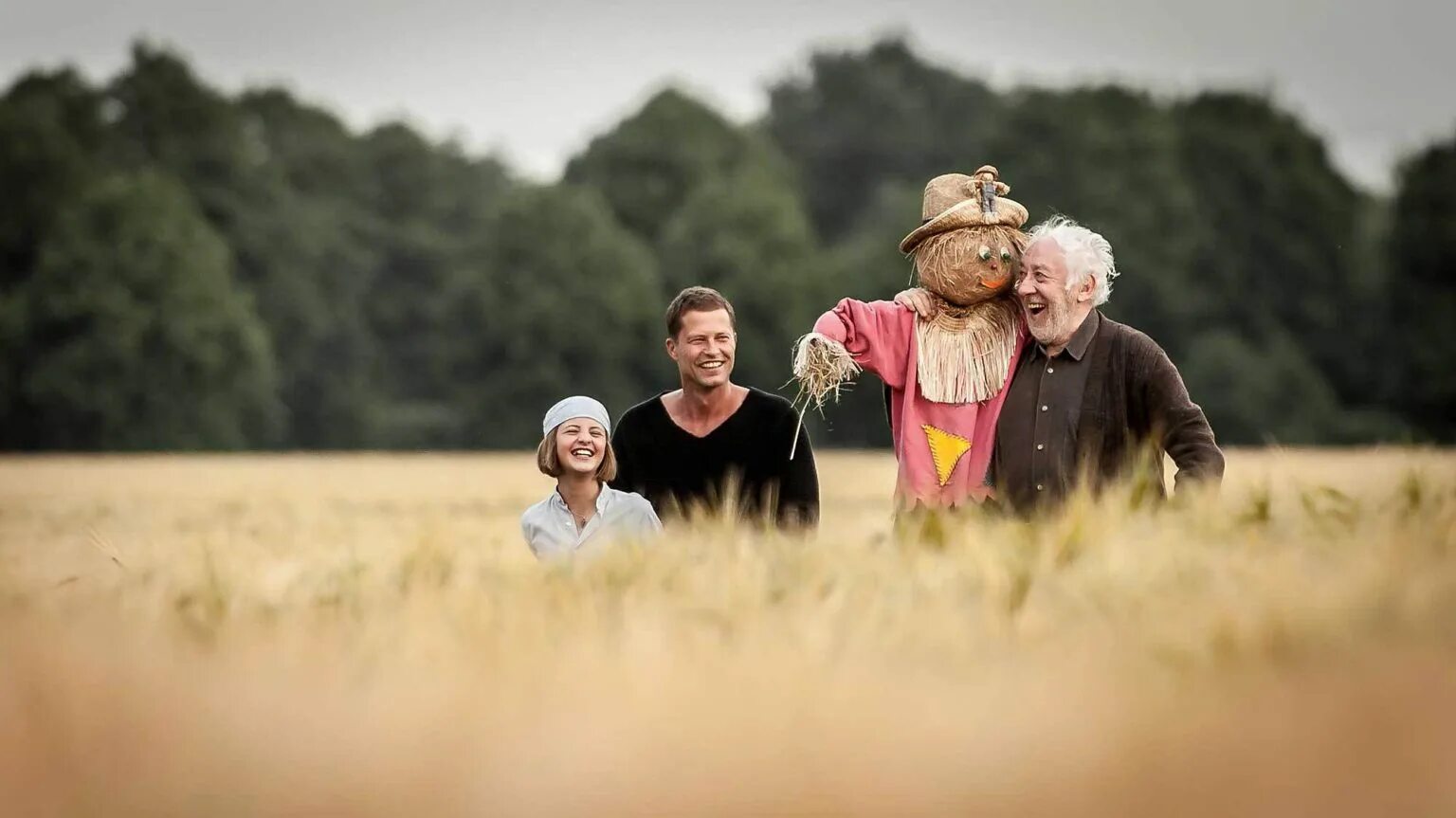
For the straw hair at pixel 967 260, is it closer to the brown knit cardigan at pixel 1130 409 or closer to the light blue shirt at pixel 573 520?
the brown knit cardigan at pixel 1130 409

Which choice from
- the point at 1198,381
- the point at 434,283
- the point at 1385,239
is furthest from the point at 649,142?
the point at 1385,239

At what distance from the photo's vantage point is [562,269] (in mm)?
38094

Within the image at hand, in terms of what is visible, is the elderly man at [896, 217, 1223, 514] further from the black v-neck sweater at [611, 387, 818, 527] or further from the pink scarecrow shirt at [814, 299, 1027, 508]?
the black v-neck sweater at [611, 387, 818, 527]

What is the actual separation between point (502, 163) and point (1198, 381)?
957 inches

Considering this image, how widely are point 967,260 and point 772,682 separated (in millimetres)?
3146

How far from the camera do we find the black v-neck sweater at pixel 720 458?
535 cm

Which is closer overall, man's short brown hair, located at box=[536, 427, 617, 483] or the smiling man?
man's short brown hair, located at box=[536, 427, 617, 483]

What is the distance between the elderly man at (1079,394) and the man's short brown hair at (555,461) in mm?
1143

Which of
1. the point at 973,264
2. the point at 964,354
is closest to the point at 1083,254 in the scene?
the point at 973,264

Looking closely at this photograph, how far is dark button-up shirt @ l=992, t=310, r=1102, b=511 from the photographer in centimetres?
465

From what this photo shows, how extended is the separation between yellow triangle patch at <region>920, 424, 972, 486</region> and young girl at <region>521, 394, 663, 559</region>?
87 cm

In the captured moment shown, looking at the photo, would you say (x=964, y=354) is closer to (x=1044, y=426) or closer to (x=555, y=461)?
(x=1044, y=426)

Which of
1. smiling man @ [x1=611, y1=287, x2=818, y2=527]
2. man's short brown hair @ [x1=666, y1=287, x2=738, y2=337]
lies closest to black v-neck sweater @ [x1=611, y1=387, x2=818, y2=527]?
smiling man @ [x1=611, y1=287, x2=818, y2=527]

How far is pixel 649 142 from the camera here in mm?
42500
